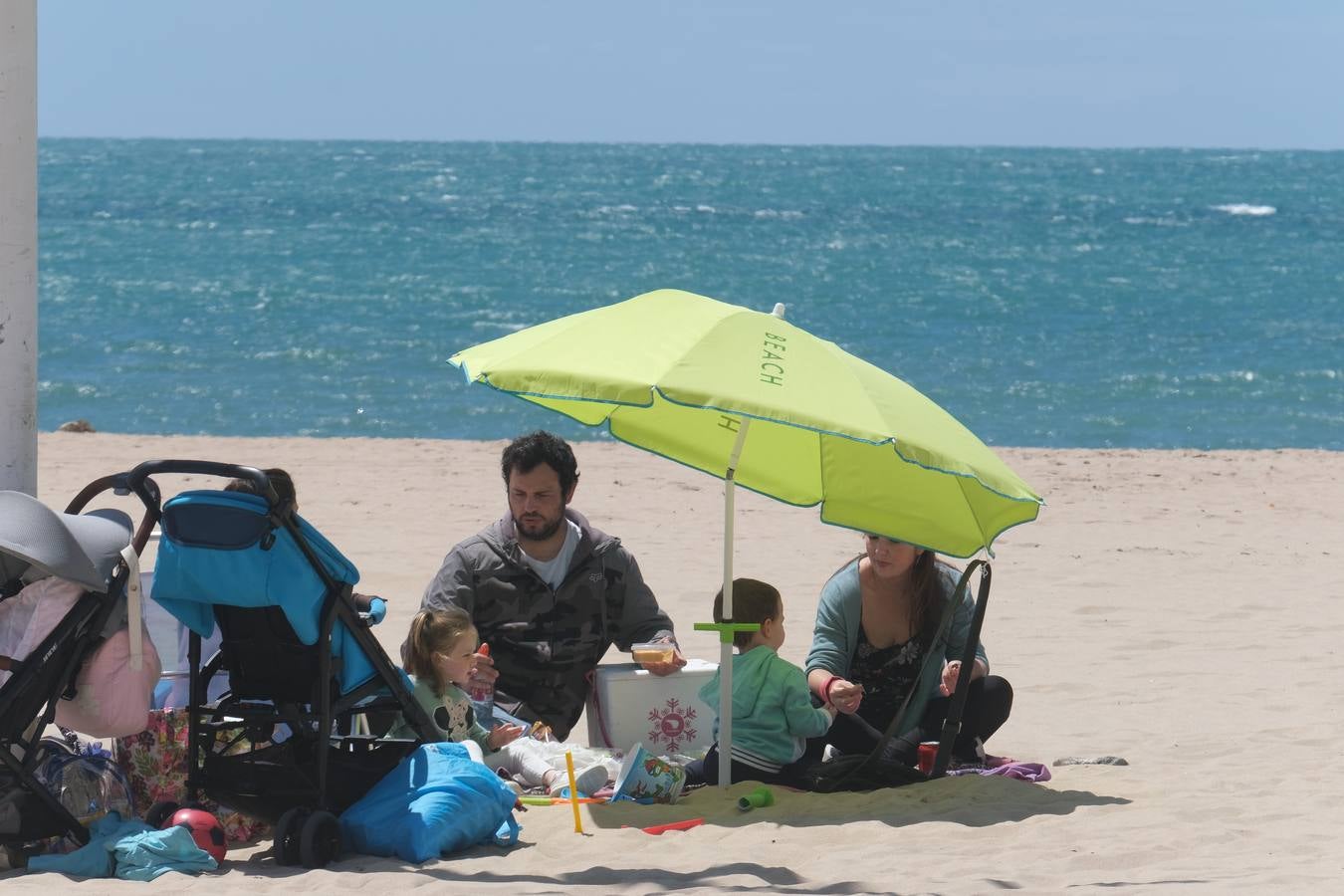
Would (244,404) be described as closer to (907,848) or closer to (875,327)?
(875,327)

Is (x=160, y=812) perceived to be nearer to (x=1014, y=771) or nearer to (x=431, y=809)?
(x=431, y=809)

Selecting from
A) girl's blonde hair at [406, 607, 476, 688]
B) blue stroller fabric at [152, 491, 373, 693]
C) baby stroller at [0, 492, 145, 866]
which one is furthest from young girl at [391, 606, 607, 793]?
baby stroller at [0, 492, 145, 866]

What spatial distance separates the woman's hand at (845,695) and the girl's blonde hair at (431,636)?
1.09m

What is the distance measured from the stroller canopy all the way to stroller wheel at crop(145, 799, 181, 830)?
0.64 meters

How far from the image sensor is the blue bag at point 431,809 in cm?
450

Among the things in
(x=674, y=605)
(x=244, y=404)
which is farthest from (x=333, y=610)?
(x=244, y=404)

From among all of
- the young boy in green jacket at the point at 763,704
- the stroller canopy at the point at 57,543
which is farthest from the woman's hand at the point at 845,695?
the stroller canopy at the point at 57,543

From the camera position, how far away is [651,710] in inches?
221

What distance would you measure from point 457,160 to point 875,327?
8276 cm

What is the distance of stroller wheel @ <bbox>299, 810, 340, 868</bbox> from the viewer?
→ 4391 millimetres

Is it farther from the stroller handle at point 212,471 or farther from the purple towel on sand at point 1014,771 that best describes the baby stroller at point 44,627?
the purple towel on sand at point 1014,771

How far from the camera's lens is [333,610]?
442 centimetres

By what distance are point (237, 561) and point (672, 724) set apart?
1819 millimetres

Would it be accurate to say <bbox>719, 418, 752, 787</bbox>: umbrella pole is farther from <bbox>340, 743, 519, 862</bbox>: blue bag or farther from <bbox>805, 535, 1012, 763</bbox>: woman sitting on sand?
<bbox>340, 743, 519, 862</bbox>: blue bag
